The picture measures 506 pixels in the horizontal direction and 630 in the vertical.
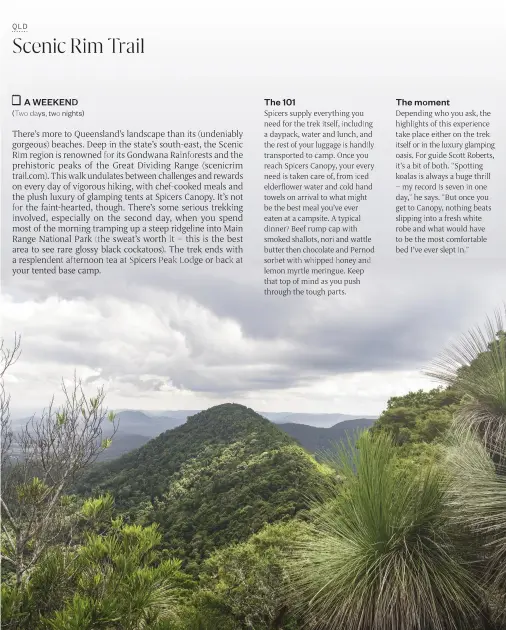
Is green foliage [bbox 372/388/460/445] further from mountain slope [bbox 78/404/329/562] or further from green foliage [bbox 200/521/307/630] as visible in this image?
green foliage [bbox 200/521/307/630]

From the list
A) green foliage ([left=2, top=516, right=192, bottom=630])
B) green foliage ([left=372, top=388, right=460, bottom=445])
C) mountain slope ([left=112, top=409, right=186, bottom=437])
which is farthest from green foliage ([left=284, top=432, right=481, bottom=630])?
mountain slope ([left=112, top=409, right=186, bottom=437])

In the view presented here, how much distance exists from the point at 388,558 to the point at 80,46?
569 cm

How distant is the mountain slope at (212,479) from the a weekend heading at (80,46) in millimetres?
6491

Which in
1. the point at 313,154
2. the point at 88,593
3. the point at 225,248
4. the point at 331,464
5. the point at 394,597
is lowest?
the point at 88,593

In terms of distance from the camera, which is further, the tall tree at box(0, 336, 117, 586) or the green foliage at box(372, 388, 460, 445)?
the green foliage at box(372, 388, 460, 445)

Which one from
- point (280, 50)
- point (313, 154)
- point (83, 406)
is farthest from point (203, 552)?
point (280, 50)

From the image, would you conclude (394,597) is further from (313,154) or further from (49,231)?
(49,231)

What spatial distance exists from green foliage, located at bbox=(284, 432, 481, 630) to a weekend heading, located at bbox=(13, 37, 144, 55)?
4574 mm

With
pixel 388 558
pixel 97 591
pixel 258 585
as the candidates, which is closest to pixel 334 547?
pixel 388 558

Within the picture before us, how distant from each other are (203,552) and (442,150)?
29.3ft

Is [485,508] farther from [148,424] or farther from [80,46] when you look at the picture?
[148,424]

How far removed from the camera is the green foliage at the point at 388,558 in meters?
3.60

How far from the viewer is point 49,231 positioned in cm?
555

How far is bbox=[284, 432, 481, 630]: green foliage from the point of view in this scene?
3.60m
